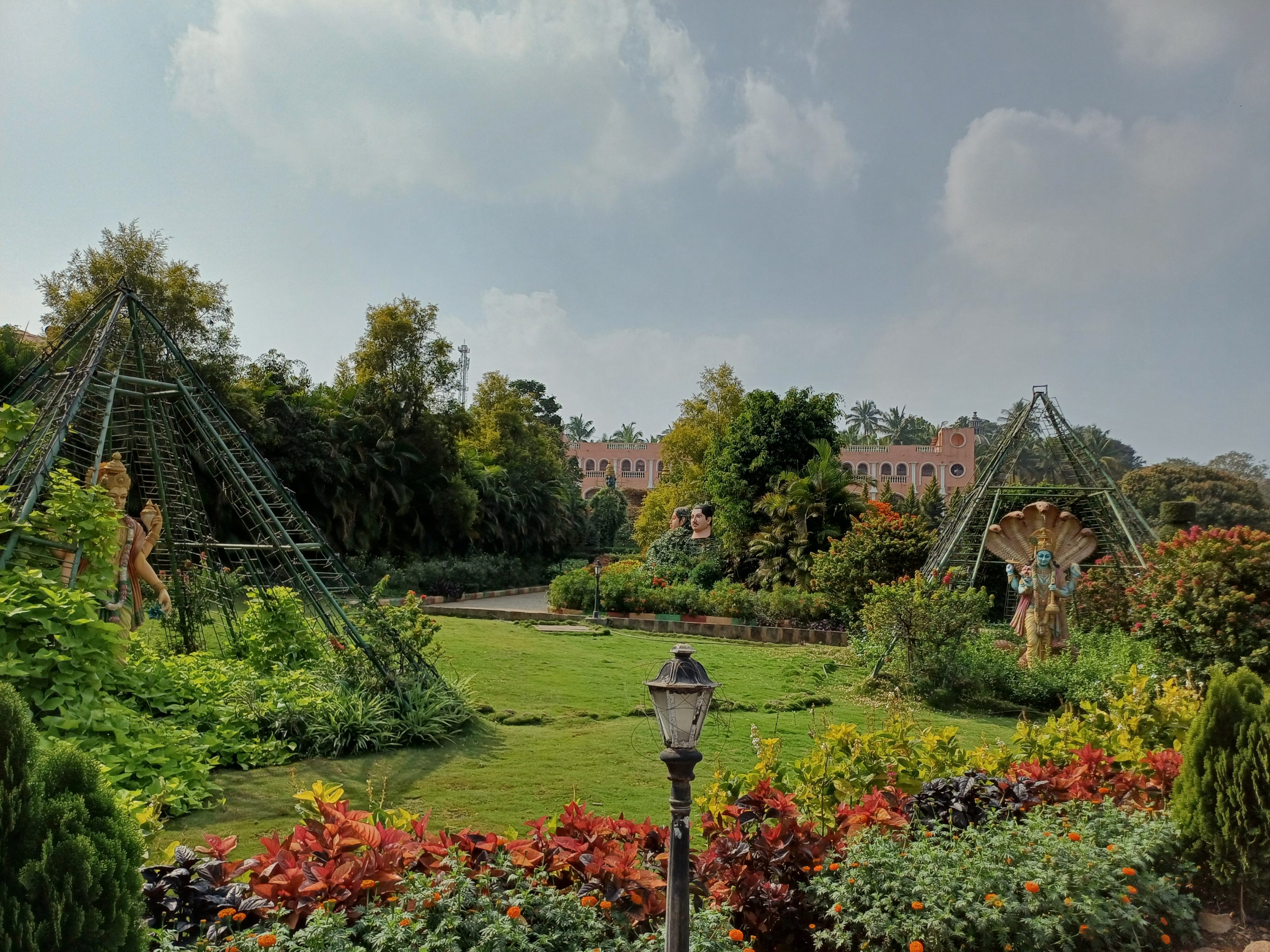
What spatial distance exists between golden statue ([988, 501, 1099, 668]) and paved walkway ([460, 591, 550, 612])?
34.3ft

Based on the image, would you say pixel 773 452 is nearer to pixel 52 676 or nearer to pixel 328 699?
pixel 328 699

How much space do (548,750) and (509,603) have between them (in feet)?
51.7

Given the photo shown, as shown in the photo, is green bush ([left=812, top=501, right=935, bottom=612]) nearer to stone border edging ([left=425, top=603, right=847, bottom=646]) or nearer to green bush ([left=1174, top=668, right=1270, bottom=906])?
stone border edging ([left=425, top=603, right=847, bottom=646])

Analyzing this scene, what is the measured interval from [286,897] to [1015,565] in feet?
40.4

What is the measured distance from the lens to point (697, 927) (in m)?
3.09

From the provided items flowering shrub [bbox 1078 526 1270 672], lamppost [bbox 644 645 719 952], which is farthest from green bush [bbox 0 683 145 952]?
flowering shrub [bbox 1078 526 1270 672]

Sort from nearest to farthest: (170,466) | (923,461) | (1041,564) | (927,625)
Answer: (170,466) → (927,625) → (1041,564) → (923,461)

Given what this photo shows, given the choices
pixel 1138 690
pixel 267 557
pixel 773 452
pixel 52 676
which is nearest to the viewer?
pixel 52 676

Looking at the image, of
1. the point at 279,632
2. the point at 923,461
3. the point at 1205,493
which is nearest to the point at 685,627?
the point at 279,632

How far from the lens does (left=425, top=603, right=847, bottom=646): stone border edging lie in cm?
1588

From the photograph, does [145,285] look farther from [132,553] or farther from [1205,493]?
[1205,493]

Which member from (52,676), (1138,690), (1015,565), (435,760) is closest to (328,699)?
(435,760)

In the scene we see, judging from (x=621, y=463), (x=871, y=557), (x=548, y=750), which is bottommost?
(x=548, y=750)

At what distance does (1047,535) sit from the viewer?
40.4 feet
